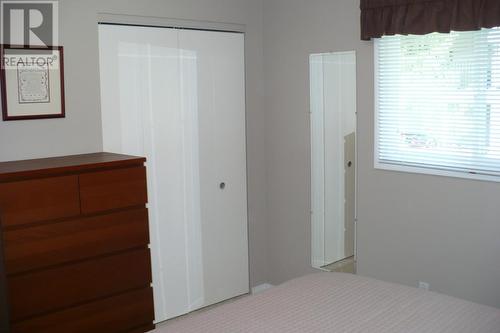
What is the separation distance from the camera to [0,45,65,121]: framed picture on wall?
3.38 m

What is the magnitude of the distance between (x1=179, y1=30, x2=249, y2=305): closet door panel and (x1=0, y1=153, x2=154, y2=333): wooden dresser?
962 mm

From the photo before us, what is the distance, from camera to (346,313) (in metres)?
2.61

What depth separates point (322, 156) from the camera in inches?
175

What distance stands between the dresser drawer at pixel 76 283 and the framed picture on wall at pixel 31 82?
3.19 ft

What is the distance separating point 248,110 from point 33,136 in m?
1.80

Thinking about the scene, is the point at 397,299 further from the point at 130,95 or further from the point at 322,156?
the point at 130,95

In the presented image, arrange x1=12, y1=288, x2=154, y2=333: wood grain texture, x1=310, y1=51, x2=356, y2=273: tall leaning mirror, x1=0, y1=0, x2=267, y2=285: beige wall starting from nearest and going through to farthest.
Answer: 1. x1=12, y1=288, x2=154, y2=333: wood grain texture
2. x1=0, y1=0, x2=267, y2=285: beige wall
3. x1=310, y1=51, x2=356, y2=273: tall leaning mirror

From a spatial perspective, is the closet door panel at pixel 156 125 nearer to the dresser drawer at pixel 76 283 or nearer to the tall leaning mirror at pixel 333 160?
the dresser drawer at pixel 76 283

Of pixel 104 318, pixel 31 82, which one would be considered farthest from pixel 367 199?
pixel 31 82

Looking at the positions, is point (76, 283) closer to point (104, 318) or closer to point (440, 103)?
point (104, 318)

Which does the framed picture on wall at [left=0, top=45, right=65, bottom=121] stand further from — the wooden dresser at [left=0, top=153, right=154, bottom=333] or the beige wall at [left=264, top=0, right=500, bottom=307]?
the beige wall at [left=264, top=0, right=500, bottom=307]

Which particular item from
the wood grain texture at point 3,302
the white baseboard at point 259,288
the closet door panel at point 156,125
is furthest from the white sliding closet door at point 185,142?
the wood grain texture at point 3,302

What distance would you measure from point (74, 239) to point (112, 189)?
356 millimetres

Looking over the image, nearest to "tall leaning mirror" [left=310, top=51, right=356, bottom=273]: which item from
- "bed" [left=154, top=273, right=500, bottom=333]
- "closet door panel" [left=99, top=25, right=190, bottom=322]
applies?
"closet door panel" [left=99, top=25, right=190, bottom=322]
